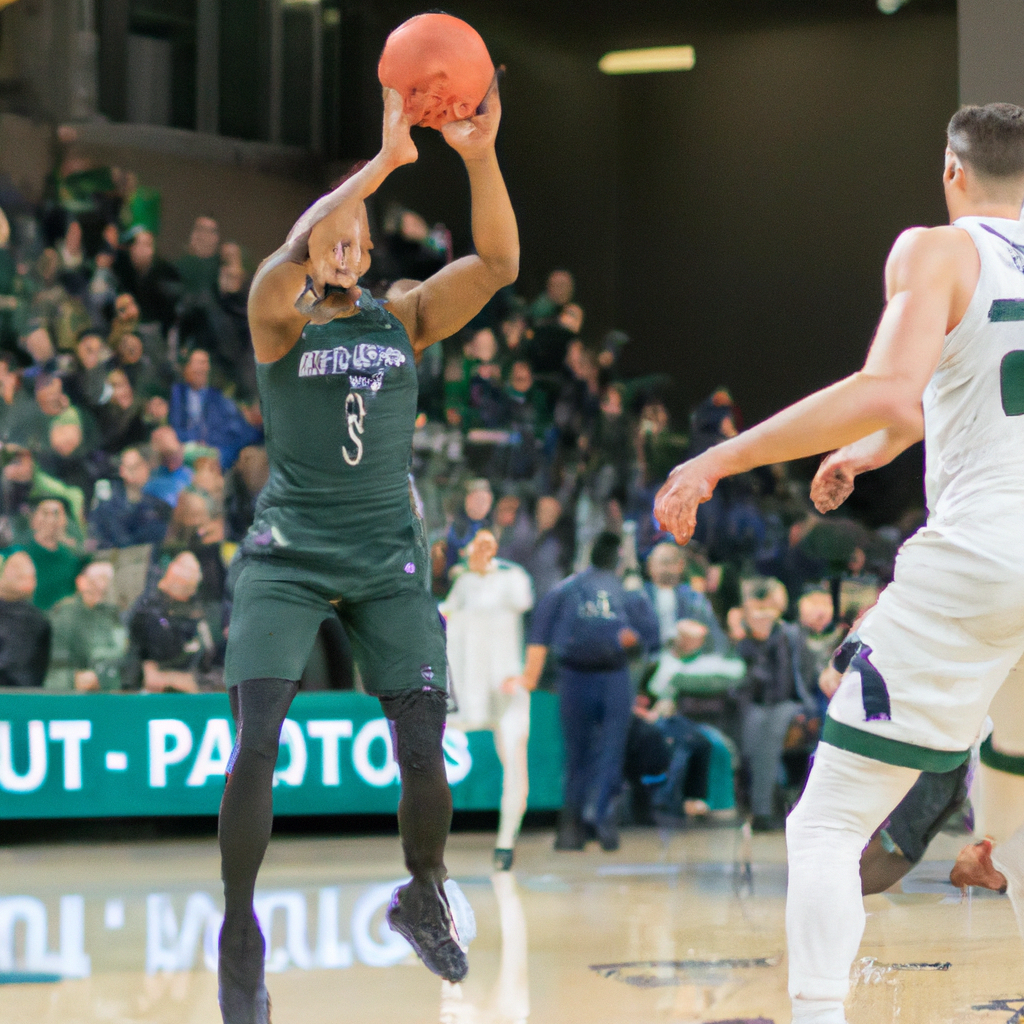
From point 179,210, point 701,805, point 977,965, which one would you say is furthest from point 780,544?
point 179,210

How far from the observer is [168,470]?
9.70m

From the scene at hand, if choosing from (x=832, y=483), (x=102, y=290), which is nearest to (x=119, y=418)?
(x=102, y=290)

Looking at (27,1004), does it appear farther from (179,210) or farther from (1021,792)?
(179,210)

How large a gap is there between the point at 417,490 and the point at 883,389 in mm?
3986

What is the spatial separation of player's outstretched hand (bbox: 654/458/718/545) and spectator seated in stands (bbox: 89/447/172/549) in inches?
266

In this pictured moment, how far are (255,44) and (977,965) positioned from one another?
491 inches

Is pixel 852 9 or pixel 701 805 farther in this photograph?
pixel 852 9

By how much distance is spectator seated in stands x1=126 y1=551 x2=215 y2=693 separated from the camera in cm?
843

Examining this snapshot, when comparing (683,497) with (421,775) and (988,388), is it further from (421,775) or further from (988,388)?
(421,775)

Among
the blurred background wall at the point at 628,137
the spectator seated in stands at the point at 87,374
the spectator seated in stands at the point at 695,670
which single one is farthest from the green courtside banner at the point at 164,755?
the blurred background wall at the point at 628,137

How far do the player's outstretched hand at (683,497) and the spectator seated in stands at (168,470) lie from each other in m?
7.02

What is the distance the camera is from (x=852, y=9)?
48.6 ft

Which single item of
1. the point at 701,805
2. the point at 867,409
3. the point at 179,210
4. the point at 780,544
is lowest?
the point at 701,805

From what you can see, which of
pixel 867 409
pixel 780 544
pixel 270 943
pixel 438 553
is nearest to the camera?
pixel 867 409
